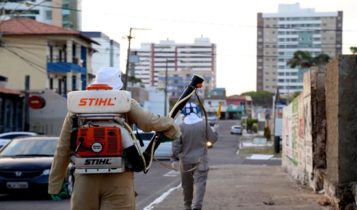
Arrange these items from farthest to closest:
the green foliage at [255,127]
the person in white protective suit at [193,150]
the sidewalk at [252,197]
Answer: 1. the green foliage at [255,127]
2. the sidewalk at [252,197]
3. the person in white protective suit at [193,150]

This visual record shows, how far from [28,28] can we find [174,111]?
195 feet

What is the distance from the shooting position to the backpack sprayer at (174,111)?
6492mm

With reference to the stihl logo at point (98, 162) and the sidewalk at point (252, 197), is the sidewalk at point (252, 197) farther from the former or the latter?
the stihl logo at point (98, 162)

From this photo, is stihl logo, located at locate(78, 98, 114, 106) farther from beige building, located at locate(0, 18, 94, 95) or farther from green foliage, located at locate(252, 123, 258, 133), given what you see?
green foliage, located at locate(252, 123, 258, 133)

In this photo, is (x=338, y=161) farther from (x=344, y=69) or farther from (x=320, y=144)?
(x=320, y=144)

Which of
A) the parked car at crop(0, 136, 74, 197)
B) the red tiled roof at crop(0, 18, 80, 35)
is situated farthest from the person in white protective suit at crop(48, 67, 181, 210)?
the red tiled roof at crop(0, 18, 80, 35)

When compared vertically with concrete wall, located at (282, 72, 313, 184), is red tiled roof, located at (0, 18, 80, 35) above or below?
above

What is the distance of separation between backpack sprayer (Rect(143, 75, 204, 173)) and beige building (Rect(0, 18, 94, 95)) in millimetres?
55485

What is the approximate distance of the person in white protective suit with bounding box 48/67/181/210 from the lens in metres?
6.12

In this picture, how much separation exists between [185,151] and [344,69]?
2.96 meters

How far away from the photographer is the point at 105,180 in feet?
20.2

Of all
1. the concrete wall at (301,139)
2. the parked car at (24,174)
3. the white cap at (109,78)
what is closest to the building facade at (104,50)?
the concrete wall at (301,139)

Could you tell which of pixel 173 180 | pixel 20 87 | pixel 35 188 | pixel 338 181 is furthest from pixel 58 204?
Result: pixel 20 87

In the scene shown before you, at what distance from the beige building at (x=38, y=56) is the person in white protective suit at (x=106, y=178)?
5632 cm
